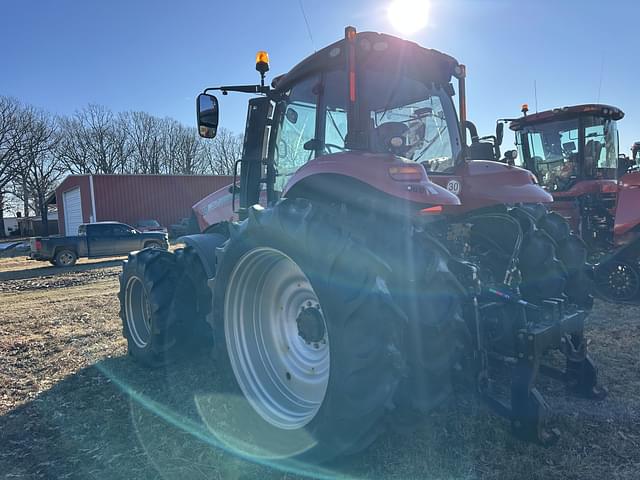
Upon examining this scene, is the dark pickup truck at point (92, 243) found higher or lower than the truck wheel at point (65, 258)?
higher

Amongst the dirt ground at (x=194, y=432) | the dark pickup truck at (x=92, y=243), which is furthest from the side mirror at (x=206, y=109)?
the dark pickup truck at (x=92, y=243)

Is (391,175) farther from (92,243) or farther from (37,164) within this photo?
(37,164)

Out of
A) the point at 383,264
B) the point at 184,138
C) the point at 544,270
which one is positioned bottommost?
the point at 544,270

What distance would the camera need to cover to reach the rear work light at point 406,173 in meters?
2.50

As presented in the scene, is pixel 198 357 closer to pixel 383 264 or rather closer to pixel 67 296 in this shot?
pixel 383 264

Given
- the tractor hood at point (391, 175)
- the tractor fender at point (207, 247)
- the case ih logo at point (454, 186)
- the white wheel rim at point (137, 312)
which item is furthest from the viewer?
the white wheel rim at point (137, 312)

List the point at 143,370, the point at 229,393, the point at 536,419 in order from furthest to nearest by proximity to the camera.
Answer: the point at 143,370
the point at 229,393
the point at 536,419

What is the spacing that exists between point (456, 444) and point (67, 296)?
28.4ft

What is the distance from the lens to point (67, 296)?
9133mm

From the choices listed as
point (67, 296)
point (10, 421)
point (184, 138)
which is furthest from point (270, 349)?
point (184, 138)

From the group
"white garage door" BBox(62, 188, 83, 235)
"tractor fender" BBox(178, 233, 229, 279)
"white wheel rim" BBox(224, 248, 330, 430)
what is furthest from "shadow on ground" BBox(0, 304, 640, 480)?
"white garage door" BBox(62, 188, 83, 235)

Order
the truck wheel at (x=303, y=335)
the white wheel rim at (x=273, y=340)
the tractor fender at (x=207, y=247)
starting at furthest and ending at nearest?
the tractor fender at (x=207, y=247)
the white wheel rim at (x=273, y=340)
the truck wheel at (x=303, y=335)

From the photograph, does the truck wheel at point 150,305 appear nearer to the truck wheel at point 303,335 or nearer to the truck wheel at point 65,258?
the truck wheel at point 303,335

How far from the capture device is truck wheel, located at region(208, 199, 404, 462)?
2.20 m
